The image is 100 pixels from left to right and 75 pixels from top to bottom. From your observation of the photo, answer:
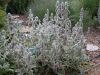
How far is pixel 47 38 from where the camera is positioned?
4078mm

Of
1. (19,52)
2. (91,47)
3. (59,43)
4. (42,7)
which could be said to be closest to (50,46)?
(59,43)

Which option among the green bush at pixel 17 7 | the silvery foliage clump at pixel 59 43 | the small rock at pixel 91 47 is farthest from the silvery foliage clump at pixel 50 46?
the green bush at pixel 17 7

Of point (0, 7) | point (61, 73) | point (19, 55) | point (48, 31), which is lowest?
point (61, 73)

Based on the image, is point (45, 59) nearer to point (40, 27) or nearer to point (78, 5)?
point (40, 27)

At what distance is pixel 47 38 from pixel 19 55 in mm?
456

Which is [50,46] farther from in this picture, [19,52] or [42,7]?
[42,7]

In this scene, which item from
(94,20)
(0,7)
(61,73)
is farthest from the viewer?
(94,20)

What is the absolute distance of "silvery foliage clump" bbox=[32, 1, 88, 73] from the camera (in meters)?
4.03

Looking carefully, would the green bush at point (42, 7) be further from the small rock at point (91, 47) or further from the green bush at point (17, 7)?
the small rock at point (91, 47)

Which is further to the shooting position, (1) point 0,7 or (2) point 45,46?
(1) point 0,7

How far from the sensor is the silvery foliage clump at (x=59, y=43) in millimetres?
4031

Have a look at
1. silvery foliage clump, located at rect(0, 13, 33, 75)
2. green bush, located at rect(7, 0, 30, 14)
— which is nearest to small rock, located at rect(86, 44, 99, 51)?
silvery foliage clump, located at rect(0, 13, 33, 75)

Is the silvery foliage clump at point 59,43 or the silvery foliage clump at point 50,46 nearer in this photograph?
the silvery foliage clump at point 50,46

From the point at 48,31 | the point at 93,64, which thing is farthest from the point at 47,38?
the point at 93,64
